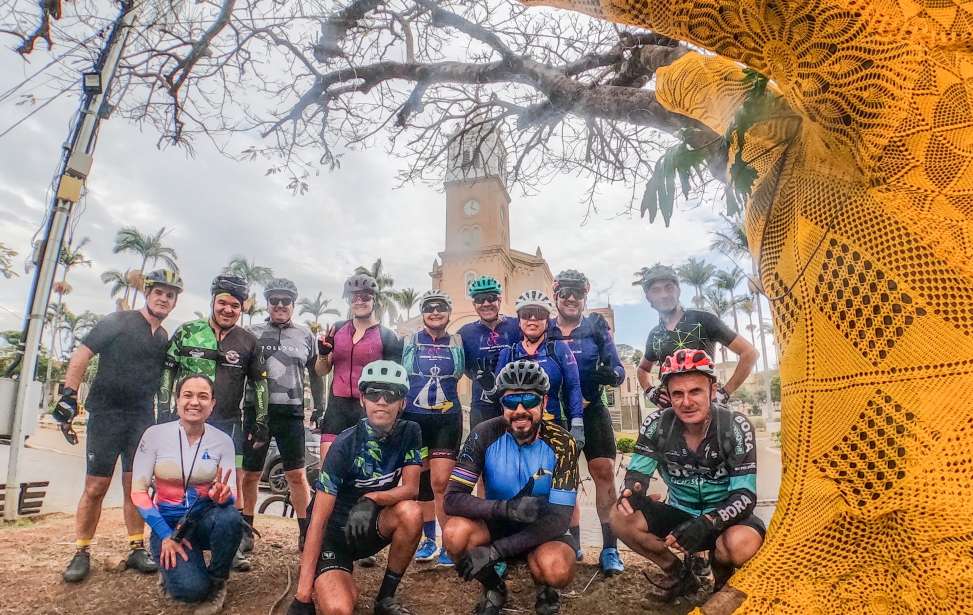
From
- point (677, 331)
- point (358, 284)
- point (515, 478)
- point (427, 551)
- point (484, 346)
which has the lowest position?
point (427, 551)

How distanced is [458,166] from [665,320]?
4625mm

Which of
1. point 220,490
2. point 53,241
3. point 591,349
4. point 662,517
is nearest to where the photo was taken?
point 662,517

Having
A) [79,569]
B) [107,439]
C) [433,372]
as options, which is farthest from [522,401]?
[79,569]

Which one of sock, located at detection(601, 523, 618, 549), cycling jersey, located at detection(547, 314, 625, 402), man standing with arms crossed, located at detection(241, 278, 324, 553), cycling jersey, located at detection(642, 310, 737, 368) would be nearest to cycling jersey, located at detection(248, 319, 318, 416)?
man standing with arms crossed, located at detection(241, 278, 324, 553)

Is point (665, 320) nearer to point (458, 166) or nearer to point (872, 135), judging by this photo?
point (872, 135)

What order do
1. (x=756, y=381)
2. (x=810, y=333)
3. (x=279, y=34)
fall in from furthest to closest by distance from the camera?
(x=756, y=381), (x=279, y=34), (x=810, y=333)

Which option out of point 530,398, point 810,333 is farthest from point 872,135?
point 530,398

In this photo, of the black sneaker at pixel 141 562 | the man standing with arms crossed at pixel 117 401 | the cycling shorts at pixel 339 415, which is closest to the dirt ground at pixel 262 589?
the black sneaker at pixel 141 562

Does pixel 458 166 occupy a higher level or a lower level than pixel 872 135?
higher

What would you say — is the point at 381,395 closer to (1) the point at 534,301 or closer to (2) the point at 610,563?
(1) the point at 534,301

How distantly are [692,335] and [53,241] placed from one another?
7.36 m

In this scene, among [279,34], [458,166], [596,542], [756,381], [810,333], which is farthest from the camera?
[756,381]

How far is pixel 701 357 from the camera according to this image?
139 inches

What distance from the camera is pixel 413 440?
12.2ft
